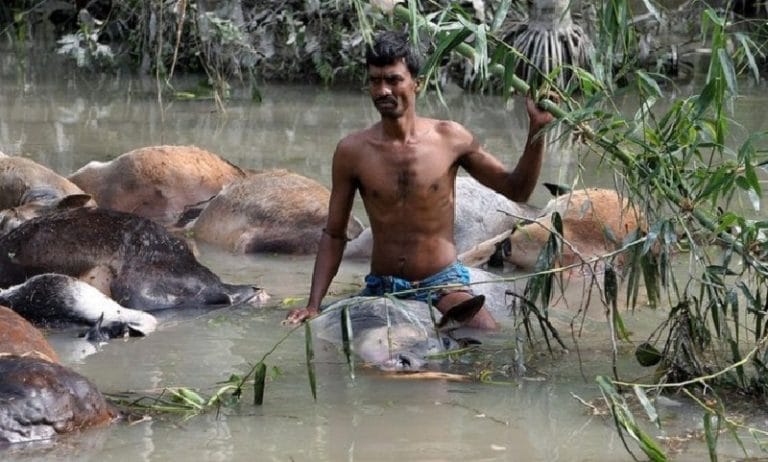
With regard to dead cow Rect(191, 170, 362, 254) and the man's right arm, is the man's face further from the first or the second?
dead cow Rect(191, 170, 362, 254)

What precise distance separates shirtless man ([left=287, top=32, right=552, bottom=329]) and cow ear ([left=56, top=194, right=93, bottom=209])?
2.03 m

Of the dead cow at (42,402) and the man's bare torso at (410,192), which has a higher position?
the man's bare torso at (410,192)

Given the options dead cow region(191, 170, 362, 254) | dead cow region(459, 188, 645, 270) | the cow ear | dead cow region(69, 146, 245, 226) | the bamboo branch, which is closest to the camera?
the bamboo branch

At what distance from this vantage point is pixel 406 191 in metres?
5.05

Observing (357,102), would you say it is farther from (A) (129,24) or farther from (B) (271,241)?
(B) (271,241)

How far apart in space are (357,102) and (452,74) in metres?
1.79

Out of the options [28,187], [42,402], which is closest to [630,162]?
[42,402]

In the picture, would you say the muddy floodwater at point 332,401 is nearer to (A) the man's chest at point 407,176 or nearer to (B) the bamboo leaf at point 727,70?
(A) the man's chest at point 407,176

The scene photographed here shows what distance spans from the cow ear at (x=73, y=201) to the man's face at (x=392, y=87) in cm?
233

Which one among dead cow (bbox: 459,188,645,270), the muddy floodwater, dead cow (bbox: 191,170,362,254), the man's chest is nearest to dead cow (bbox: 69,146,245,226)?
dead cow (bbox: 191,170,362,254)

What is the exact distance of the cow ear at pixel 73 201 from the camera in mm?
6695

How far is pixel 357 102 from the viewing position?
12.3 m

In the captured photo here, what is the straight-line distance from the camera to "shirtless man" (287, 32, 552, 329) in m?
5.00

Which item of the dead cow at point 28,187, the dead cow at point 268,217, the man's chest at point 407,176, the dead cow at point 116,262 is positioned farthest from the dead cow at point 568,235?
the dead cow at point 28,187
